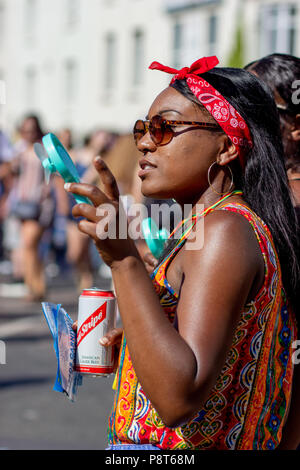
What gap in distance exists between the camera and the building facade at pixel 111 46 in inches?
945

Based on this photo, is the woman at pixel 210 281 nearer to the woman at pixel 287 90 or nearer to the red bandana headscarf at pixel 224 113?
the red bandana headscarf at pixel 224 113

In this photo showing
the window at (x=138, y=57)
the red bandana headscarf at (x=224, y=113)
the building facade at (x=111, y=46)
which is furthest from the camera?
the window at (x=138, y=57)

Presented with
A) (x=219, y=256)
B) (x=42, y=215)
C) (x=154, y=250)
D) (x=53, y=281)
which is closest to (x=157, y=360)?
(x=219, y=256)

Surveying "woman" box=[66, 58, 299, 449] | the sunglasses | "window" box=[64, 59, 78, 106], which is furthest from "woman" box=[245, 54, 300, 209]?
"window" box=[64, 59, 78, 106]

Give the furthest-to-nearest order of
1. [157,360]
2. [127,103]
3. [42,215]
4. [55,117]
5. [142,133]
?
A: 1. [55,117]
2. [127,103]
3. [42,215]
4. [142,133]
5. [157,360]

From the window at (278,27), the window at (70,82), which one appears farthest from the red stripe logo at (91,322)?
the window at (70,82)

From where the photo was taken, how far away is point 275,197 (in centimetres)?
197

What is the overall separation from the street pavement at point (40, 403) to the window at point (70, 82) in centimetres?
2444

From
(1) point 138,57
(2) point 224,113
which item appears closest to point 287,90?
(2) point 224,113

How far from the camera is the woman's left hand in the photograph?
5.32ft

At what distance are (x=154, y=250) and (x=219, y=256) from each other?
2.61 ft

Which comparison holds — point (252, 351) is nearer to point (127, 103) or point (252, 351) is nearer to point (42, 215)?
point (42, 215)

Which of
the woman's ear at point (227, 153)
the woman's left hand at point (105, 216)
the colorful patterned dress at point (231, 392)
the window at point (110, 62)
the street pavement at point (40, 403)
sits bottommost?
the street pavement at point (40, 403)

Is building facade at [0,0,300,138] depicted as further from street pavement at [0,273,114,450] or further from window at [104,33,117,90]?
street pavement at [0,273,114,450]
